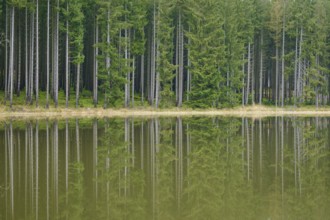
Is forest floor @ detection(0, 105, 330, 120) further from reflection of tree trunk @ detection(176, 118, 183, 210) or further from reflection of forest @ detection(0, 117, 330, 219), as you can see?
reflection of tree trunk @ detection(176, 118, 183, 210)

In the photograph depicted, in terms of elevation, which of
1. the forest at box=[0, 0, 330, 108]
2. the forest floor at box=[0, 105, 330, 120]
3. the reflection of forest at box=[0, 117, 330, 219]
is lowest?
the reflection of forest at box=[0, 117, 330, 219]

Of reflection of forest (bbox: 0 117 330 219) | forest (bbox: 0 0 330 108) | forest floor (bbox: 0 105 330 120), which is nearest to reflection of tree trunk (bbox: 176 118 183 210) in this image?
reflection of forest (bbox: 0 117 330 219)

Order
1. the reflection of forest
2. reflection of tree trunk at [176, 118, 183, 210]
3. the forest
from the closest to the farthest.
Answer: the reflection of forest
reflection of tree trunk at [176, 118, 183, 210]
the forest

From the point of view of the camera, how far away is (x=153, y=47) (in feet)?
179

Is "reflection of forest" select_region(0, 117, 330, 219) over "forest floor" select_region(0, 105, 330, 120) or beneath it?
beneath

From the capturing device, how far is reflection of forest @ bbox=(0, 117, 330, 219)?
30.8 feet

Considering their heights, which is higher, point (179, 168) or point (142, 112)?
point (142, 112)

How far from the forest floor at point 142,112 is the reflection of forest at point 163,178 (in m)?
17.5

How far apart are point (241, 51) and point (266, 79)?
21902 mm

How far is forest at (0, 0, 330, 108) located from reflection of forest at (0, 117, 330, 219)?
2430 centimetres

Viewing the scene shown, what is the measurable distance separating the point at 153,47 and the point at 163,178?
42.8 meters

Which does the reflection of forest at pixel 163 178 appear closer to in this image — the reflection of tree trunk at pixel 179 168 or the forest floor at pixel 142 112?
the reflection of tree trunk at pixel 179 168

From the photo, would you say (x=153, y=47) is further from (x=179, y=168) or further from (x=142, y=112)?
(x=179, y=168)

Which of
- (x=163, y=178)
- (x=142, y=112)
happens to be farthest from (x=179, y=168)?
(x=142, y=112)
